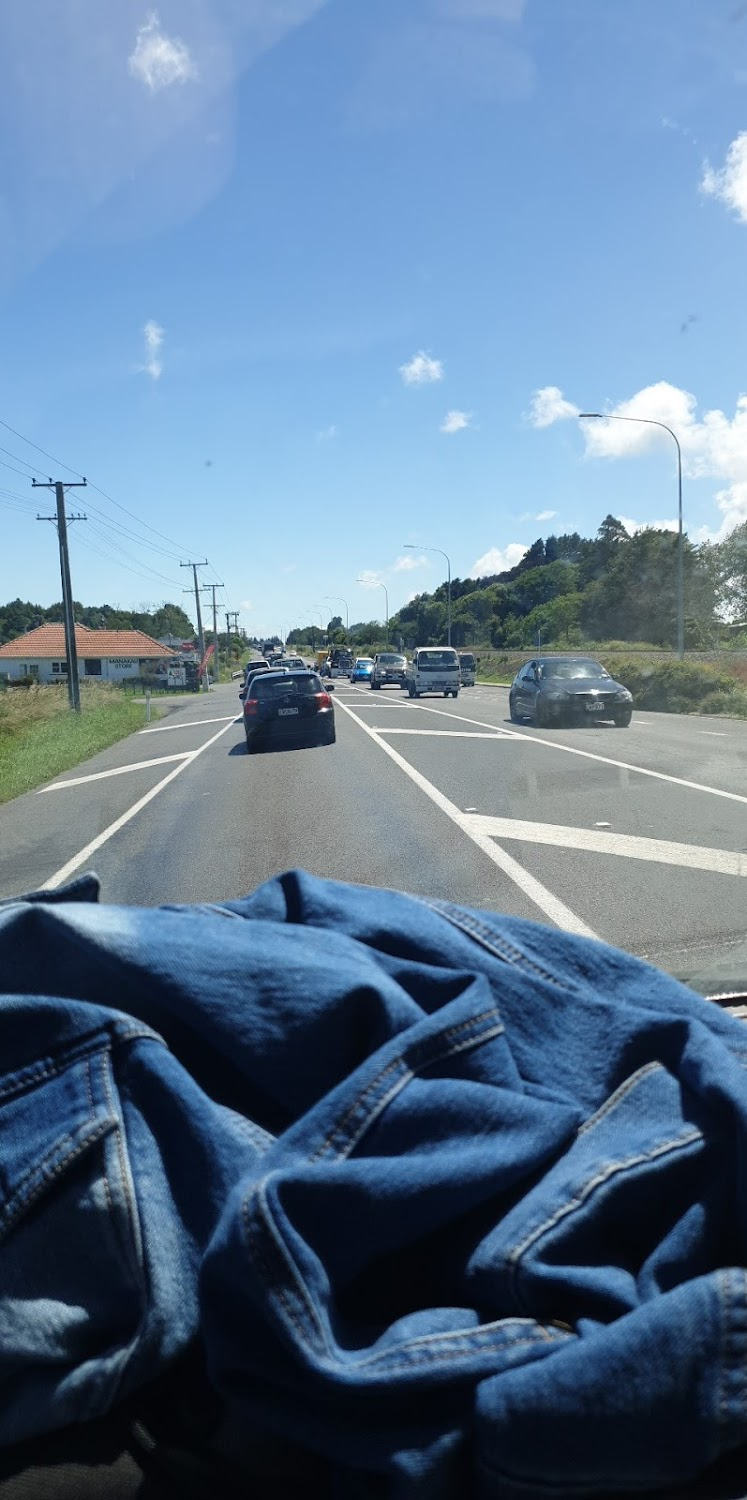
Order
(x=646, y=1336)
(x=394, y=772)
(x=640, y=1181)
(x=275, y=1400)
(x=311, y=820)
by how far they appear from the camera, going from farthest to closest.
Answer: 1. (x=394, y=772)
2. (x=311, y=820)
3. (x=640, y=1181)
4. (x=275, y=1400)
5. (x=646, y=1336)

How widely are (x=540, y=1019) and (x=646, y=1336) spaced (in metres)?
0.60

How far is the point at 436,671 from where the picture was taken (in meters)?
46.0

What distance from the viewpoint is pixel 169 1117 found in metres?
1.77

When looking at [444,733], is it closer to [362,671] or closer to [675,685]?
[675,685]

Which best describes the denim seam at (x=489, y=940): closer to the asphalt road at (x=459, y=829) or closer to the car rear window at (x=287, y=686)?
the asphalt road at (x=459, y=829)

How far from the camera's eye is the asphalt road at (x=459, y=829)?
7.66m

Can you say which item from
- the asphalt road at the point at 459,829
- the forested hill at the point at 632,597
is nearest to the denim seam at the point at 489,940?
the asphalt road at the point at 459,829

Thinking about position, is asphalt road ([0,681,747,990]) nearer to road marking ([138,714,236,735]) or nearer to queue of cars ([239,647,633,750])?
queue of cars ([239,647,633,750])

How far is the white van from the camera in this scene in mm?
45688

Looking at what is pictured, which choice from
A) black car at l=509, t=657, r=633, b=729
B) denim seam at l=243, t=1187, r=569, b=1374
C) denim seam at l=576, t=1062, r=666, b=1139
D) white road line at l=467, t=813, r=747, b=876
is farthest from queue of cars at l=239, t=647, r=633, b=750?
denim seam at l=243, t=1187, r=569, b=1374

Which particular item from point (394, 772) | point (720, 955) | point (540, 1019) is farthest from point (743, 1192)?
point (394, 772)

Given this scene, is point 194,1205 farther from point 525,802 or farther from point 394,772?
point 394,772

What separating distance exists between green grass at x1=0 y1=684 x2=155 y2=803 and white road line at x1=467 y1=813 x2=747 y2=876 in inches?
341

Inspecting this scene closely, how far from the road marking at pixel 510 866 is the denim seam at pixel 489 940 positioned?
1225 mm
